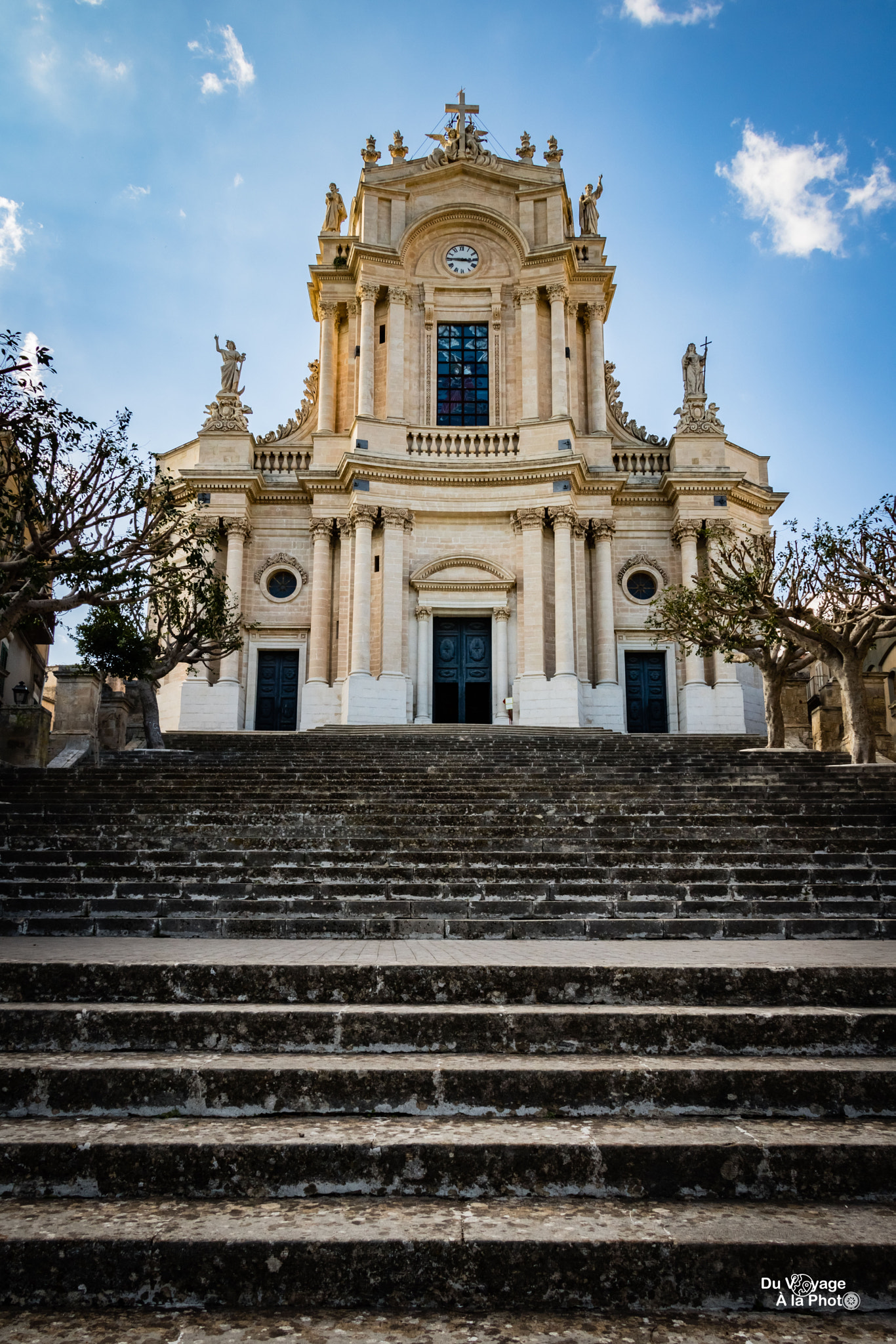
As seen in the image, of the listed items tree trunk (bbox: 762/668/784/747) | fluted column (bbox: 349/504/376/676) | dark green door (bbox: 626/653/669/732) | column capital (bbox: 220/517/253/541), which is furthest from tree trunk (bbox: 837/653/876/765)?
column capital (bbox: 220/517/253/541)

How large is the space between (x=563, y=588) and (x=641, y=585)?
302 centimetres

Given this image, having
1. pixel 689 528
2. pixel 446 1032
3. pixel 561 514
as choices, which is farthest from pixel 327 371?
pixel 446 1032

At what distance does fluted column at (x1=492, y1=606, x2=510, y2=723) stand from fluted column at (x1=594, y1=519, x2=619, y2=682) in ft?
8.48

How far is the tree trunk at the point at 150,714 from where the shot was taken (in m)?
18.1

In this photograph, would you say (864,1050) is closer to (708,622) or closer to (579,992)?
(579,992)

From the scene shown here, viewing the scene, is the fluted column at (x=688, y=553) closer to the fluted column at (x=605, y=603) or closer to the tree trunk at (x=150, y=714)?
the fluted column at (x=605, y=603)

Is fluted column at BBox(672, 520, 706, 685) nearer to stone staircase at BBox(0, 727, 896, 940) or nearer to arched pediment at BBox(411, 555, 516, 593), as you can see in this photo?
arched pediment at BBox(411, 555, 516, 593)

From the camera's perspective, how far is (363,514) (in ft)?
81.2

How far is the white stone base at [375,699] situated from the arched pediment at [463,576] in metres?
2.90

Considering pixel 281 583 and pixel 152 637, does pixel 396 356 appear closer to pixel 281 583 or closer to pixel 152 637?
pixel 281 583

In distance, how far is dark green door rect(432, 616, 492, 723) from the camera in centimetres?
2520

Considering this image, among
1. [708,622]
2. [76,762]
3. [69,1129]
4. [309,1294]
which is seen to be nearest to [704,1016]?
[309,1294]

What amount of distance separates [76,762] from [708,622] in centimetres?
1236

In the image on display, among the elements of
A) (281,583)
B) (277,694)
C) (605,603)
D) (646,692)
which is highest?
(281,583)
